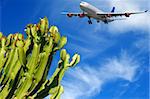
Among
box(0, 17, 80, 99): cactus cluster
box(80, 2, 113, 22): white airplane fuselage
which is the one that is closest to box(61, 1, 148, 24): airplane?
box(80, 2, 113, 22): white airplane fuselage

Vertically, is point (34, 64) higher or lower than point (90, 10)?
lower

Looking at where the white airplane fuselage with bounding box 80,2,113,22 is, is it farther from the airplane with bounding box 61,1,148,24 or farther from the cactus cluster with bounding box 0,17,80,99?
the cactus cluster with bounding box 0,17,80,99

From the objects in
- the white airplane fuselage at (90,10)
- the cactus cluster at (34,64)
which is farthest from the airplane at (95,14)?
the cactus cluster at (34,64)

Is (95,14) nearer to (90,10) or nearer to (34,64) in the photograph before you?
(90,10)

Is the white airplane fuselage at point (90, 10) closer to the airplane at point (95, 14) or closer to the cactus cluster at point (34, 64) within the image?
the airplane at point (95, 14)

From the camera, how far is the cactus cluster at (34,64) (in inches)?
361

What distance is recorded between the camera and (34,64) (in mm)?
9219

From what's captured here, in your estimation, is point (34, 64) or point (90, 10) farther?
point (90, 10)

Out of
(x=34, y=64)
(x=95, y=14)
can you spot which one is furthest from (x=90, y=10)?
(x=34, y=64)

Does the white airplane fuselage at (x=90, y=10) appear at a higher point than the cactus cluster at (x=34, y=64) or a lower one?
higher

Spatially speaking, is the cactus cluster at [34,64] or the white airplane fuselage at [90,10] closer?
the cactus cluster at [34,64]

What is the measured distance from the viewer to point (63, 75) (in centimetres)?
957

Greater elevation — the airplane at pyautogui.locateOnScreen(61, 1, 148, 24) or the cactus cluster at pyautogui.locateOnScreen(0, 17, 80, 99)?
the airplane at pyautogui.locateOnScreen(61, 1, 148, 24)

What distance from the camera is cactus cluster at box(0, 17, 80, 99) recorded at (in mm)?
9180
